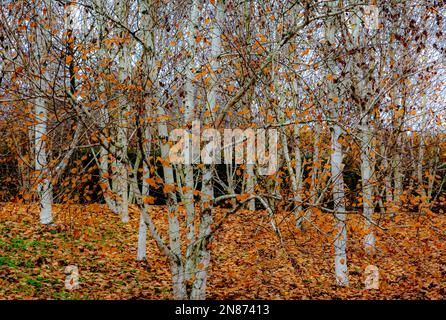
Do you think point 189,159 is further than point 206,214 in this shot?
Yes

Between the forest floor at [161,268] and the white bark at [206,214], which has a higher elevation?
the white bark at [206,214]

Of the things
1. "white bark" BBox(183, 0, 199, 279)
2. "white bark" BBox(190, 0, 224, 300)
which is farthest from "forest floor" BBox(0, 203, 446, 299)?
"white bark" BBox(190, 0, 224, 300)

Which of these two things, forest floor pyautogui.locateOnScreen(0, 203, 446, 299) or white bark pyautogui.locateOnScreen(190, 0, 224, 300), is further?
forest floor pyautogui.locateOnScreen(0, 203, 446, 299)

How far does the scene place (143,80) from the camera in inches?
209

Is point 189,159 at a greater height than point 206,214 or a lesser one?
greater

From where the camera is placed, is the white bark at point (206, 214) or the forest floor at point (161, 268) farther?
the forest floor at point (161, 268)

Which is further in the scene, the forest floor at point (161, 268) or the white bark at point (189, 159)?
the forest floor at point (161, 268)

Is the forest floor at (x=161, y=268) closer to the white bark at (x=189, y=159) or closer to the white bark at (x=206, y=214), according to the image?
the white bark at (x=189, y=159)

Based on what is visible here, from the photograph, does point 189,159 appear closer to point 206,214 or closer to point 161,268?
point 206,214

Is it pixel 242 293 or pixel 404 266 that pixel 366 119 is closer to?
pixel 404 266

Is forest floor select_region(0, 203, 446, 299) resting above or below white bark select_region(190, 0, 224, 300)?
below

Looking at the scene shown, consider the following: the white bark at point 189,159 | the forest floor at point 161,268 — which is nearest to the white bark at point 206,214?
the white bark at point 189,159

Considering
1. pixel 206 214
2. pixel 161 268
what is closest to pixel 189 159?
pixel 206 214

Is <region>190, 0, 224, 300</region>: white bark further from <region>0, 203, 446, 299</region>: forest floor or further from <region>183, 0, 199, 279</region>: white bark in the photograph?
<region>0, 203, 446, 299</region>: forest floor
